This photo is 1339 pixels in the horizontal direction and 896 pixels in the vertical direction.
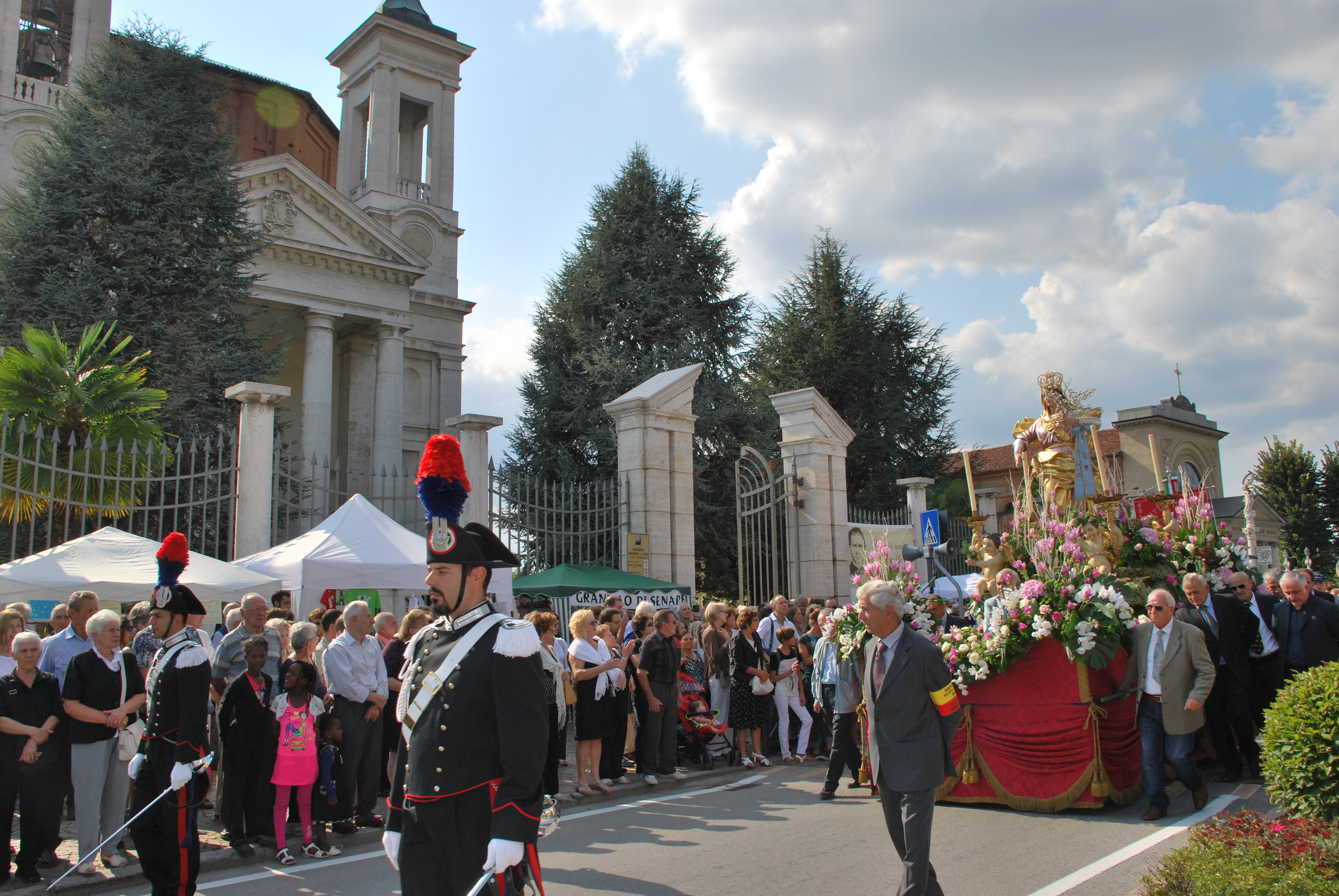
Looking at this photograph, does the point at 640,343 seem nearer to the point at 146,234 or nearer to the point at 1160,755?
the point at 146,234

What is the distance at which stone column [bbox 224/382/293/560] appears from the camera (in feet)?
38.3

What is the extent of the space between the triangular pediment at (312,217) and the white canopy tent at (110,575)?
59.4ft

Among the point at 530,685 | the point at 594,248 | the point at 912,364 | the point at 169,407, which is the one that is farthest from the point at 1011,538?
the point at 912,364

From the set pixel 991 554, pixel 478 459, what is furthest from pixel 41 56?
pixel 991 554

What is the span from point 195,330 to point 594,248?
40.4 ft

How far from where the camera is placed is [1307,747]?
4941 mm

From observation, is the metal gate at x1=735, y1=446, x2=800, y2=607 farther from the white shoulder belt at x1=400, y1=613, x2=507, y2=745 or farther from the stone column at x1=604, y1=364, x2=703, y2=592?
the white shoulder belt at x1=400, y1=613, x2=507, y2=745

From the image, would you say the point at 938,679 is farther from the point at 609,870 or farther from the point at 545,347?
the point at 545,347

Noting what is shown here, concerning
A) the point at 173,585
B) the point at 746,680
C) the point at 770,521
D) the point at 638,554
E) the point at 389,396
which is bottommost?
the point at 746,680

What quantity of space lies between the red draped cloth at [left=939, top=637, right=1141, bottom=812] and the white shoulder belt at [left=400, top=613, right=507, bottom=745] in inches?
213

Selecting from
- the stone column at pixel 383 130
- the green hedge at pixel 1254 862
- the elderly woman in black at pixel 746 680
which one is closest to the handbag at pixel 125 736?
the elderly woman in black at pixel 746 680

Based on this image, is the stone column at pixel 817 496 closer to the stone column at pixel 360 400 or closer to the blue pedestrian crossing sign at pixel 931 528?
the blue pedestrian crossing sign at pixel 931 528

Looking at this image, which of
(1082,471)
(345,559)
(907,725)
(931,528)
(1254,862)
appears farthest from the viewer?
(931,528)

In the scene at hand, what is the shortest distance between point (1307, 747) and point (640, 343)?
24016 millimetres
